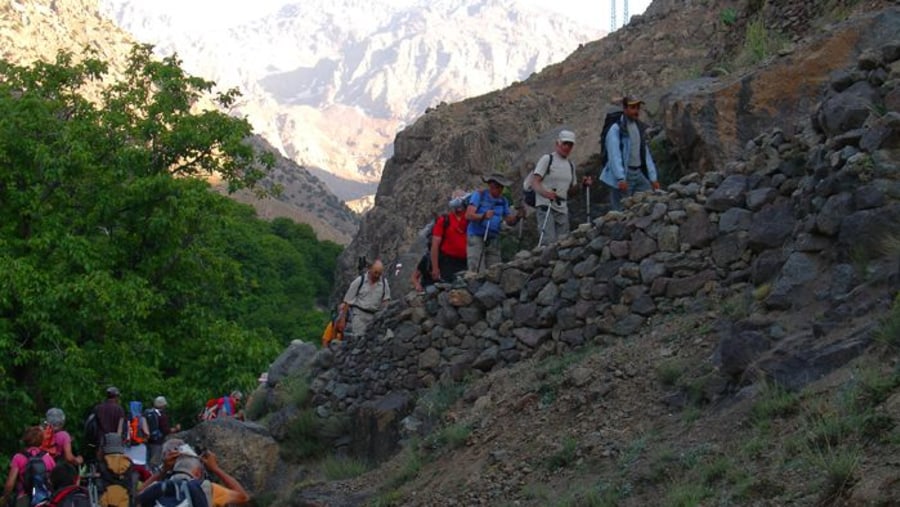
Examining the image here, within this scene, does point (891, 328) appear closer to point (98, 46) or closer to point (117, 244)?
point (117, 244)

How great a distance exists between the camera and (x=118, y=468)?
11.4 meters

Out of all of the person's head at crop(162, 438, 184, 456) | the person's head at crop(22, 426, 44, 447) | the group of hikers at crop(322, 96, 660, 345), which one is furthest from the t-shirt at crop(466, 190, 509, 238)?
the person's head at crop(162, 438, 184, 456)

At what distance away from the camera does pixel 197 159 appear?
20125 mm

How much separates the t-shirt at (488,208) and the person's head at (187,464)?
241 inches

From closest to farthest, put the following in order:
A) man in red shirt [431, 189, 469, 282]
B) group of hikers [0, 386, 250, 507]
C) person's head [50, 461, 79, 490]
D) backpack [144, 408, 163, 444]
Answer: group of hikers [0, 386, 250, 507], person's head [50, 461, 79, 490], man in red shirt [431, 189, 469, 282], backpack [144, 408, 163, 444]

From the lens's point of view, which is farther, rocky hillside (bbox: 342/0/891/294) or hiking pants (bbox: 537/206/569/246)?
rocky hillside (bbox: 342/0/891/294)

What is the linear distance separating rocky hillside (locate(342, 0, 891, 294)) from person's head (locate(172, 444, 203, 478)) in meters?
6.31

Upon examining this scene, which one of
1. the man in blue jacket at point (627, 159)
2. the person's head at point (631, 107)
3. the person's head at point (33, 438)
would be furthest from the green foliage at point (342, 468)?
the person's head at point (631, 107)

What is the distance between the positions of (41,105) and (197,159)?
2.71m

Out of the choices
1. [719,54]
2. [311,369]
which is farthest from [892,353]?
[719,54]

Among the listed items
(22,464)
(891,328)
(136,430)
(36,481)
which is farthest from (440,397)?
(891,328)

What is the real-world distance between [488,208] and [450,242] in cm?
76

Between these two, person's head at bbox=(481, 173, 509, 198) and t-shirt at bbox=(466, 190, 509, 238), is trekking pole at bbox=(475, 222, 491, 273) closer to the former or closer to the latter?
t-shirt at bbox=(466, 190, 509, 238)

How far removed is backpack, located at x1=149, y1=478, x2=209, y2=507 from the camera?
750cm
